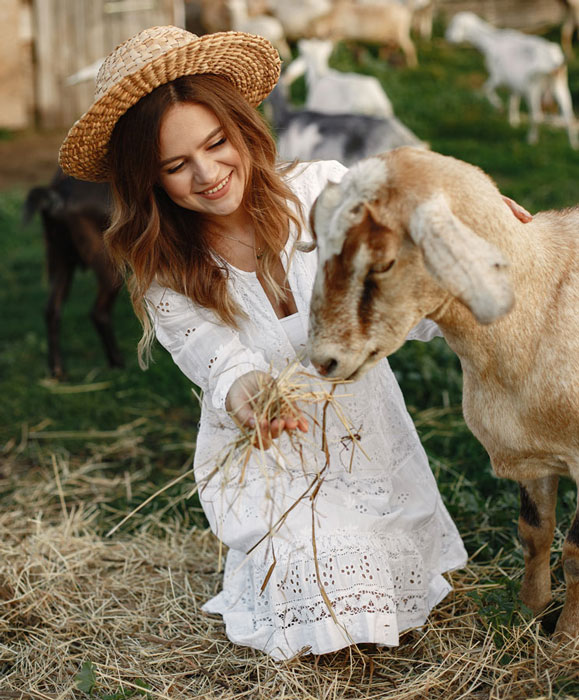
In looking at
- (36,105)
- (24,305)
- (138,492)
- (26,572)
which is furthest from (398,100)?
(26,572)

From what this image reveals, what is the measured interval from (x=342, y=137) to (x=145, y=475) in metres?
3.75

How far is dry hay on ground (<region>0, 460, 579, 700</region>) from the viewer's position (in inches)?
96.2

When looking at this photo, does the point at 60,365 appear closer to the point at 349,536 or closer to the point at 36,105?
the point at 349,536

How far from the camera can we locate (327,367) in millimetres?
2033

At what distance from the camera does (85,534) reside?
142 inches

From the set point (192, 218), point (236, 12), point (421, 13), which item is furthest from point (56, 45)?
point (192, 218)

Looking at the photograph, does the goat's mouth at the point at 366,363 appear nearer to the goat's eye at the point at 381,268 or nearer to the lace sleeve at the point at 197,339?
the goat's eye at the point at 381,268

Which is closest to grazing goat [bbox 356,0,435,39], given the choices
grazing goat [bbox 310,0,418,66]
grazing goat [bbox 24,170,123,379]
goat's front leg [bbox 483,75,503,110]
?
grazing goat [bbox 310,0,418,66]

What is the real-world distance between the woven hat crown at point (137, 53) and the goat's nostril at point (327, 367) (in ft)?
3.37

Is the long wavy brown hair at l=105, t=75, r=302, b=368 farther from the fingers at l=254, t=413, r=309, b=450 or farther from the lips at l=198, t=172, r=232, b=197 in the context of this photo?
the fingers at l=254, t=413, r=309, b=450

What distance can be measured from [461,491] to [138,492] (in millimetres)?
1492

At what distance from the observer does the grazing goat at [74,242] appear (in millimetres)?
5402

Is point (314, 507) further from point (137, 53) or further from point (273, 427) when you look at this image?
point (137, 53)

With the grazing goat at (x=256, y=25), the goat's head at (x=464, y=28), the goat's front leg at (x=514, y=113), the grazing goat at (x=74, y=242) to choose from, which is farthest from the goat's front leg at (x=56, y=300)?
the grazing goat at (x=256, y=25)
